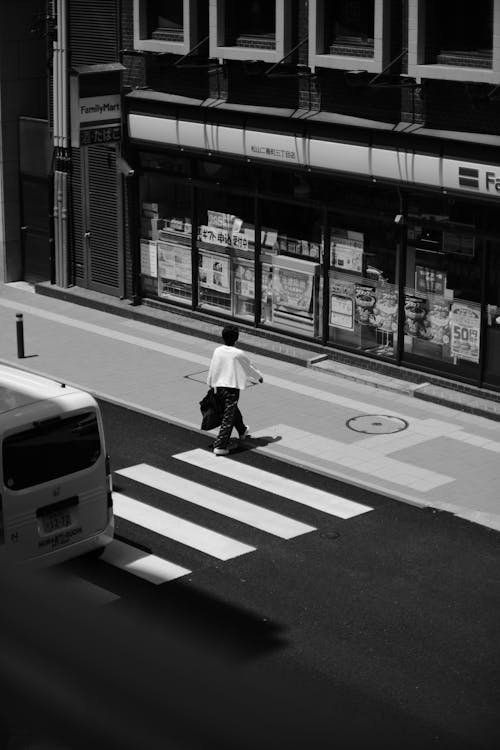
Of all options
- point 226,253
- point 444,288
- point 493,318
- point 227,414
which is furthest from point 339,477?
point 226,253

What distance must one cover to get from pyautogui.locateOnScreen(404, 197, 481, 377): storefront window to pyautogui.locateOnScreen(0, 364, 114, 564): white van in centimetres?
784

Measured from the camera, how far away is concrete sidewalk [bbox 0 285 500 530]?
1468 centimetres

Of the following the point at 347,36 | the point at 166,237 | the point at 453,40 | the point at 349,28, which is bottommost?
the point at 166,237

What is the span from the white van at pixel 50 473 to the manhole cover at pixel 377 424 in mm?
6053

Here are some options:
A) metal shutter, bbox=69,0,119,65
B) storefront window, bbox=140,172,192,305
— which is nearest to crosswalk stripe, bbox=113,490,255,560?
storefront window, bbox=140,172,192,305

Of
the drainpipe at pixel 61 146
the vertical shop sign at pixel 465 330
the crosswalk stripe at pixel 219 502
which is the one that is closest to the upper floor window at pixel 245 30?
the drainpipe at pixel 61 146

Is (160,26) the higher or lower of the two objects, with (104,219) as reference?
higher

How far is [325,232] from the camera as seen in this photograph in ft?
62.1

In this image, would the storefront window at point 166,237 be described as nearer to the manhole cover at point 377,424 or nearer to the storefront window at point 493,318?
the manhole cover at point 377,424

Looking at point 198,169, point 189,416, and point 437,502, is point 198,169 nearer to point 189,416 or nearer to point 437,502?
point 189,416

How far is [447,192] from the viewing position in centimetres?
1650

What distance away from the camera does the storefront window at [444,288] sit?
1703 cm

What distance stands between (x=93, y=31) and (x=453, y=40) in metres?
8.28

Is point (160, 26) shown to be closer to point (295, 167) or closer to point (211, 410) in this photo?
point (295, 167)
